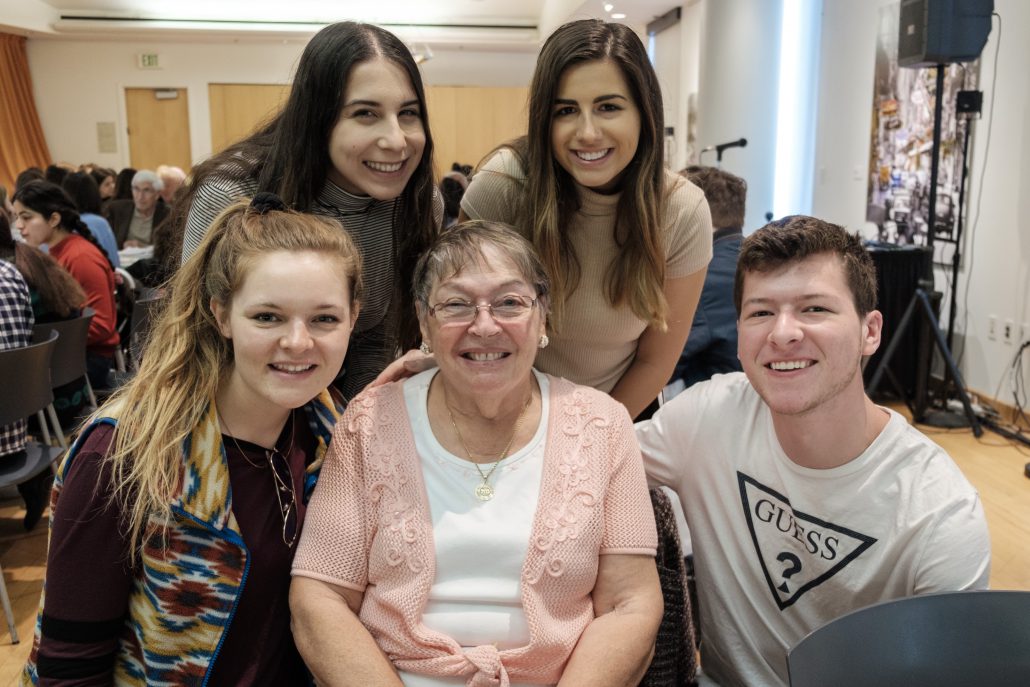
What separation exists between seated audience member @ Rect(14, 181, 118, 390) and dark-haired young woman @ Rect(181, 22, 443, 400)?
263 cm

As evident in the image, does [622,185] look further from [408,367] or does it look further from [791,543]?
[791,543]

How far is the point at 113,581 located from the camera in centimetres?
143

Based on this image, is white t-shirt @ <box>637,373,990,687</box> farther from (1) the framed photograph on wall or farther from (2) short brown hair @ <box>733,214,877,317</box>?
(1) the framed photograph on wall

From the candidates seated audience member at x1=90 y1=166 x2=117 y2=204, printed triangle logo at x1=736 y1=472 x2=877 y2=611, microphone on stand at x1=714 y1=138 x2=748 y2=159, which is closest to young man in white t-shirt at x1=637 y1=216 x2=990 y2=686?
printed triangle logo at x1=736 y1=472 x2=877 y2=611

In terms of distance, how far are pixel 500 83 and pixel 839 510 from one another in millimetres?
12932

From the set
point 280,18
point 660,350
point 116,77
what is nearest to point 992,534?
point 660,350

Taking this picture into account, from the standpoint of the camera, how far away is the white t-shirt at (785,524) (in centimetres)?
147

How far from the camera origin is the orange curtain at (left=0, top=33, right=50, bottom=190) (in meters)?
12.1

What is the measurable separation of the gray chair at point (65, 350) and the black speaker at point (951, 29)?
4.38 metres

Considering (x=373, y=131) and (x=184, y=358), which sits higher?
(x=373, y=131)

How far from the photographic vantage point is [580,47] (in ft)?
6.23

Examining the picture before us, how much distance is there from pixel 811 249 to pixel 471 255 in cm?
61

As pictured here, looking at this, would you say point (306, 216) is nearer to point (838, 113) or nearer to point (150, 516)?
point (150, 516)

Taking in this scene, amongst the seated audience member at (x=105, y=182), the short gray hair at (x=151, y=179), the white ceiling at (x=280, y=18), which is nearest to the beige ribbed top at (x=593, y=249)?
the short gray hair at (x=151, y=179)
